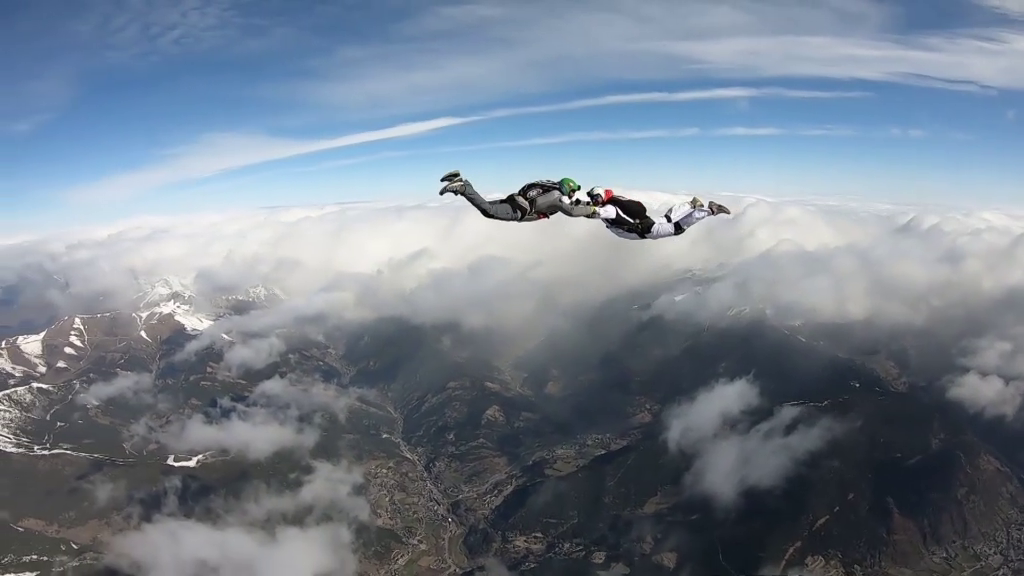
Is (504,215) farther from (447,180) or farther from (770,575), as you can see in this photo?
(770,575)

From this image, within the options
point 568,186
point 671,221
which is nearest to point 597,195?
point 568,186

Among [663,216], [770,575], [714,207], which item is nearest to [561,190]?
[663,216]

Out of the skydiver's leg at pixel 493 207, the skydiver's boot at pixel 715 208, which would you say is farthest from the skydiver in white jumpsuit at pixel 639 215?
the skydiver's leg at pixel 493 207

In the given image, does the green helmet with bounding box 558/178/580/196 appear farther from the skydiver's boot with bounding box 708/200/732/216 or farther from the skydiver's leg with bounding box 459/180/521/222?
the skydiver's boot with bounding box 708/200/732/216

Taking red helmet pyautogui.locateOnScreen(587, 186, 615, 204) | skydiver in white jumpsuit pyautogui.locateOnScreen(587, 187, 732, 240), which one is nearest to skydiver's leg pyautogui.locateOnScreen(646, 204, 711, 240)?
skydiver in white jumpsuit pyautogui.locateOnScreen(587, 187, 732, 240)

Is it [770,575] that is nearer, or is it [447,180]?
[447,180]

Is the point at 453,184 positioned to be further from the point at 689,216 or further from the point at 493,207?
the point at 689,216

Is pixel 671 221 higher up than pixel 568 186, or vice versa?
pixel 568 186
